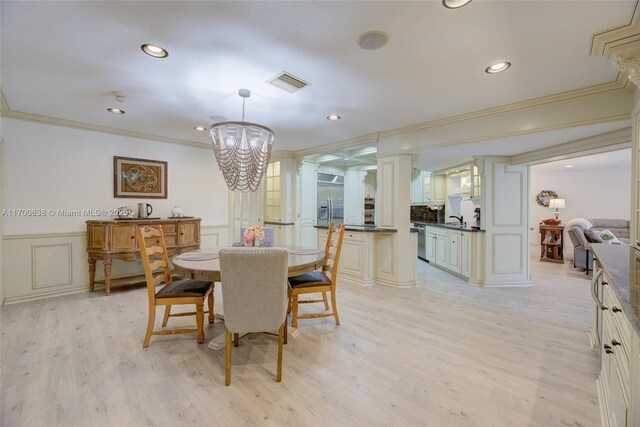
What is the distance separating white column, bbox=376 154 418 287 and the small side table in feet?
14.0

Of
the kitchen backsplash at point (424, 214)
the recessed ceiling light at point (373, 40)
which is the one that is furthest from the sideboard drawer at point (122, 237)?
the kitchen backsplash at point (424, 214)

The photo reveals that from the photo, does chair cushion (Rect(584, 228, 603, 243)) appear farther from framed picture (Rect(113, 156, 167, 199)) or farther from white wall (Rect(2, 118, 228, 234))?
A: framed picture (Rect(113, 156, 167, 199))

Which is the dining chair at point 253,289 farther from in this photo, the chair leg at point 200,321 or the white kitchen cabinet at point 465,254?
the white kitchen cabinet at point 465,254

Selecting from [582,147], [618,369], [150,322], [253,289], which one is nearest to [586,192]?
[582,147]

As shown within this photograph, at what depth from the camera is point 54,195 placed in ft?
12.1

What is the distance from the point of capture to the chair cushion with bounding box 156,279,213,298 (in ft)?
7.54

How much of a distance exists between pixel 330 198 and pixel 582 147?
4365 millimetres

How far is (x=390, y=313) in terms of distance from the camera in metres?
3.06

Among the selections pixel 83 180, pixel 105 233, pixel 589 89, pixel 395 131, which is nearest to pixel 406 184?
pixel 395 131

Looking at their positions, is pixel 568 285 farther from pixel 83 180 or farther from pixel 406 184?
pixel 83 180

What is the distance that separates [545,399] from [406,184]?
2.83 meters

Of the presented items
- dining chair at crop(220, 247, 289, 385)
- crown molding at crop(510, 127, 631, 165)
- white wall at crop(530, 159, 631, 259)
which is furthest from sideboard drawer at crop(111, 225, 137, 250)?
white wall at crop(530, 159, 631, 259)

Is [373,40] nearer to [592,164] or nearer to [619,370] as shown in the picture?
[619,370]

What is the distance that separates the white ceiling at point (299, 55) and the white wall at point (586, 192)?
6.07 meters
